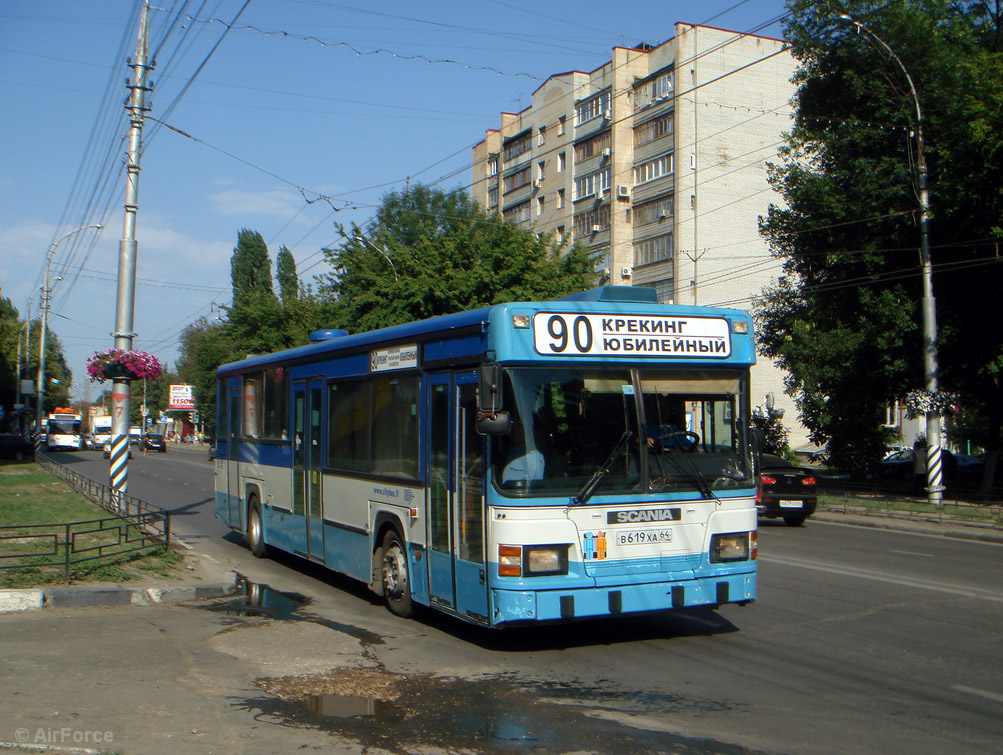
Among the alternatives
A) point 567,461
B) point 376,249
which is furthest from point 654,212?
point 567,461

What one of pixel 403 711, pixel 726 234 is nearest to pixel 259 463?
pixel 403 711

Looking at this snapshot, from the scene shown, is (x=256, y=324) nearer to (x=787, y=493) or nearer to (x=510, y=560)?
(x=787, y=493)

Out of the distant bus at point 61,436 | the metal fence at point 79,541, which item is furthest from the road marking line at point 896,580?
the distant bus at point 61,436

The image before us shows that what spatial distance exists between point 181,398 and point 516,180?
57518mm

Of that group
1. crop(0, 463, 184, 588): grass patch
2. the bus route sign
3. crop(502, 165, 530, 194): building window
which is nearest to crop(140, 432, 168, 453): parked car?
crop(502, 165, 530, 194): building window

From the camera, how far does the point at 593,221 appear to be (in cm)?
5606

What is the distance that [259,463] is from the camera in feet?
45.8

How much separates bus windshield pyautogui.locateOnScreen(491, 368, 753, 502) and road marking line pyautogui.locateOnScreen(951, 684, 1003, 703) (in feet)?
7.65

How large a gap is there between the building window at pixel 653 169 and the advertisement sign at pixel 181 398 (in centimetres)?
6670

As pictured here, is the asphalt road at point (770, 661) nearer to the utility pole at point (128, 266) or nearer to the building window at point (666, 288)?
the utility pole at point (128, 266)

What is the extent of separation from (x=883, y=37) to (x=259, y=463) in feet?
77.8

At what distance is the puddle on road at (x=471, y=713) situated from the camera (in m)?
5.54

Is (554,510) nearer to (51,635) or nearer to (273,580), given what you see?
(51,635)

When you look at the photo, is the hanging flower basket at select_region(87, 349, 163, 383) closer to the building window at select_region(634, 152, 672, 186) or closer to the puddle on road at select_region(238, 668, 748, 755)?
the puddle on road at select_region(238, 668, 748, 755)
